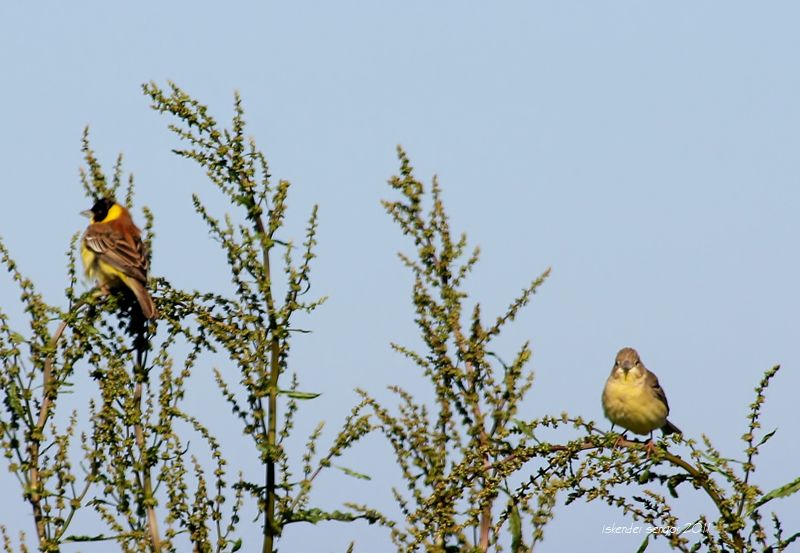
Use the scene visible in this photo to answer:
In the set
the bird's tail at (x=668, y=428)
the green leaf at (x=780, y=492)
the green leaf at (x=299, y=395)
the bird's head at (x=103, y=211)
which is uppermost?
the bird's head at (x=103, y=211)

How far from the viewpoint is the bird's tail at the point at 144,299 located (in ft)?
23.4

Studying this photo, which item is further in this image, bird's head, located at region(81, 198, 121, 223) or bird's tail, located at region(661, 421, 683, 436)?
bird's tail, located at region(661, 421, 683, 436)

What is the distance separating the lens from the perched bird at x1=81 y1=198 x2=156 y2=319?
28.4 feet

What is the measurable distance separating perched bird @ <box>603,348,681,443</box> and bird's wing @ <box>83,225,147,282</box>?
11.8 ft

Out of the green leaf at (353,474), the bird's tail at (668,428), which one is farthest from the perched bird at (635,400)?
the green leaf at (353,474)

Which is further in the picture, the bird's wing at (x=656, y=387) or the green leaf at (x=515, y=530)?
the bird's wing at (x=656, y=387)

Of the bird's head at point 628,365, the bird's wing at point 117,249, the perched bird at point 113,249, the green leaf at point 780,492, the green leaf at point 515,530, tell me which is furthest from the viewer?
the bird's head at point 628,365

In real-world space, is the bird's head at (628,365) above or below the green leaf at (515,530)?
above

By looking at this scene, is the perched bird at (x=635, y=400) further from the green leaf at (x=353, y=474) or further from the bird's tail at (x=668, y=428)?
the green leaf at (x=353, y=474)

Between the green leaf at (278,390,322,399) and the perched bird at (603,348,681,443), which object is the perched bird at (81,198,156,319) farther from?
the perched bird at (603,348,681,443)

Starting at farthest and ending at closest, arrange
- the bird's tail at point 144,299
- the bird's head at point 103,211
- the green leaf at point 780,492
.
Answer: the bird's head at point 103,211 → the bird's tail at point 144,299 → the green leaf at point 780,492

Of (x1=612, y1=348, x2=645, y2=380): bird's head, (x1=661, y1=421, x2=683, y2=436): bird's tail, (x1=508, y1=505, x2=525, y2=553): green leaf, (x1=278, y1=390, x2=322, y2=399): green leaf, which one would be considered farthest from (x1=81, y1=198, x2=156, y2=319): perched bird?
(x1=661, y1=421, x2=683, y2=436): bird's tail

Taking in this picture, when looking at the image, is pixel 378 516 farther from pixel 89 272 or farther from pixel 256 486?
pixel 89 272

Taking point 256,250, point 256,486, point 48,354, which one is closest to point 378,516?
point 256,486
